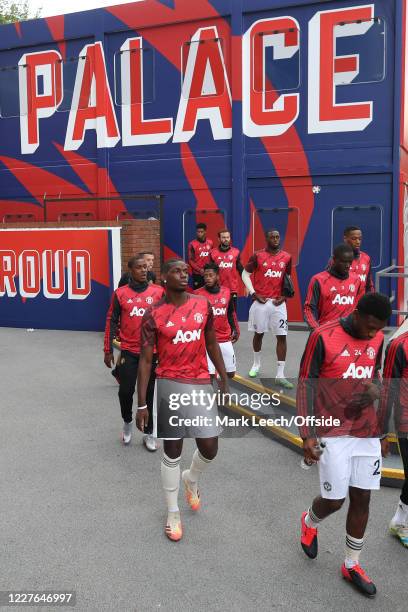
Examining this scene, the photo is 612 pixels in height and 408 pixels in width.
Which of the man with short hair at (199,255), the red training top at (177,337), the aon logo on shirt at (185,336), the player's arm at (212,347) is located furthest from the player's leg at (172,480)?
the man with short hair at (199,255)

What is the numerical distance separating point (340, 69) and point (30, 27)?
27.4 feet

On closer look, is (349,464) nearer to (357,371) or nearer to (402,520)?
(357,371)

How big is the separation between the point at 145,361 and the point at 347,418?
1.63m

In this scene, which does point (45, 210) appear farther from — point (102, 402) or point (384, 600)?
point (384, 600)

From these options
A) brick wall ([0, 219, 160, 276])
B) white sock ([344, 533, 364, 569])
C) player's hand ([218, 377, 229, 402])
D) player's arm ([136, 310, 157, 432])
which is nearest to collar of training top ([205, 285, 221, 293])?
player's hand ([218, 377, 229, 402])

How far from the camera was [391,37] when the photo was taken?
39.7ft

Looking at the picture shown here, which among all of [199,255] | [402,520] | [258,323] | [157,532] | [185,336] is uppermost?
[199,255]

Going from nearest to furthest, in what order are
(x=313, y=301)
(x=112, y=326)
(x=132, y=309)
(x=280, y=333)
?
(x=132, y=309) < (x=112, y=326) < (x=313, y=301) < (x=280, y=333)

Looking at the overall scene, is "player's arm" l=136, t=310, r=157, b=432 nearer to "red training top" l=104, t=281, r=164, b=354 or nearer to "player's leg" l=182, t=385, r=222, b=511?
"player's leg" l=182, t=385, r=222, b=511

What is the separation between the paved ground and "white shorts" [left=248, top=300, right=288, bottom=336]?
2152mm

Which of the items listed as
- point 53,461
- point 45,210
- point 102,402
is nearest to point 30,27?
point 45,210

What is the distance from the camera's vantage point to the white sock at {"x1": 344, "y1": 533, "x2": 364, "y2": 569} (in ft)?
12.5

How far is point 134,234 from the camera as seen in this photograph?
13.3 meters

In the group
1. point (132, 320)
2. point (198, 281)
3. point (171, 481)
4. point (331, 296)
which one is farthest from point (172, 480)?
point (198, 281)
